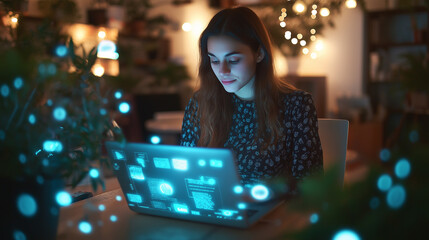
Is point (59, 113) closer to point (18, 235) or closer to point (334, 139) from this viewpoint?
point (18, 235)

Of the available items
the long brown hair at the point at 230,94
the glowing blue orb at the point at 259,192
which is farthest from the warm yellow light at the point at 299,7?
the glowing blue orb at the point at 259,192

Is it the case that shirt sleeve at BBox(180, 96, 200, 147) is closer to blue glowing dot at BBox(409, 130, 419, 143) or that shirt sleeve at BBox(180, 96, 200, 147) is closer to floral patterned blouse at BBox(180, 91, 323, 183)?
floral patterned blouse at BBox(180, 91, 323, 183)

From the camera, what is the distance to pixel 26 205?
0.77 metres

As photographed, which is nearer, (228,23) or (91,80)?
(91,80)

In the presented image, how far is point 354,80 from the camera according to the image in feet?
17.9

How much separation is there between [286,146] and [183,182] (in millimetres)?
747

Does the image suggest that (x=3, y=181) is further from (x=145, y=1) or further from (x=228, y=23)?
(x=145, y=1)

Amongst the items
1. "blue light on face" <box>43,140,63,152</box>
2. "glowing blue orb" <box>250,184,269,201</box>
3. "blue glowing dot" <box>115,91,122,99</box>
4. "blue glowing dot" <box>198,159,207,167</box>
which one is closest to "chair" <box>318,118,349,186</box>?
"glowing blue orb" <box>250,184,269,201</box>

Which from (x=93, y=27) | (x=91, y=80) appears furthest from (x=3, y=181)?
(x=93, y=27)

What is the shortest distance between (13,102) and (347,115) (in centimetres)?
478

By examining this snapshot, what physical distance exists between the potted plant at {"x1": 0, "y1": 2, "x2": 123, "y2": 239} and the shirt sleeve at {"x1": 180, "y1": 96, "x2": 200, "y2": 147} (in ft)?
2.99

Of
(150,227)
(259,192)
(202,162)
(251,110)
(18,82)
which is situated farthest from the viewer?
(251,110)

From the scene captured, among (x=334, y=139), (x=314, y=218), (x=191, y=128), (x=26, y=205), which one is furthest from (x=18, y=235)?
(x=334, y=139)

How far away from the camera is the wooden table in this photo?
0.88 metres
